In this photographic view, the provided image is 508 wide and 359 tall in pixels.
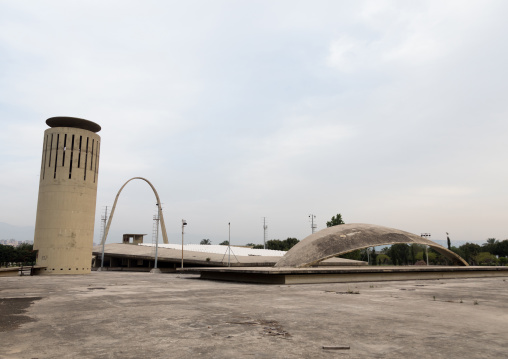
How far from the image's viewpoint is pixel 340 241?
32438 millimetres

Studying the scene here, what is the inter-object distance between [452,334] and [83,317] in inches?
357

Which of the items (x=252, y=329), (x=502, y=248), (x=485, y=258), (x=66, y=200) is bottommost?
(x=485, y=258)

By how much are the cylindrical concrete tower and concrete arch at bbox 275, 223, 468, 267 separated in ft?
66.0

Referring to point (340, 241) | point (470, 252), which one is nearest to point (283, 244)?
point (470, 252)

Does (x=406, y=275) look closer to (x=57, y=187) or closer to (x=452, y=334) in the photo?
(x=452, y=334)

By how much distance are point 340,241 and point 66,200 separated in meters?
26.6

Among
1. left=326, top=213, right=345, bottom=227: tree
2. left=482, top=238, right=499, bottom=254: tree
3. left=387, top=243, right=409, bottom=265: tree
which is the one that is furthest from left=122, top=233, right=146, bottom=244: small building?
left=482, top=238, right=499, bottom=254: tree

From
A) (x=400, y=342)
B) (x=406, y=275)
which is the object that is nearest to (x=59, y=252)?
(x=406, y=275)

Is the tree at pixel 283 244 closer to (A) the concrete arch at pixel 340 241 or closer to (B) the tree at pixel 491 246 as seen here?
(B) the tree at pixel 491 246

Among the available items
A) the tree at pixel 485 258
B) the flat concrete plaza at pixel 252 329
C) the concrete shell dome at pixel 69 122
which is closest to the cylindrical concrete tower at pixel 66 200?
the concrete shell dome at pixel 69 122

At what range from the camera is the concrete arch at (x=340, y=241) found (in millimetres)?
31047

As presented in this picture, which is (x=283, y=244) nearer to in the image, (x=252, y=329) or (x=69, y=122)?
(x=69, y=122)

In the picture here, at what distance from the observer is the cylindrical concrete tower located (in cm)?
3619

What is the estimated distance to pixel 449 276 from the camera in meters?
31.5
